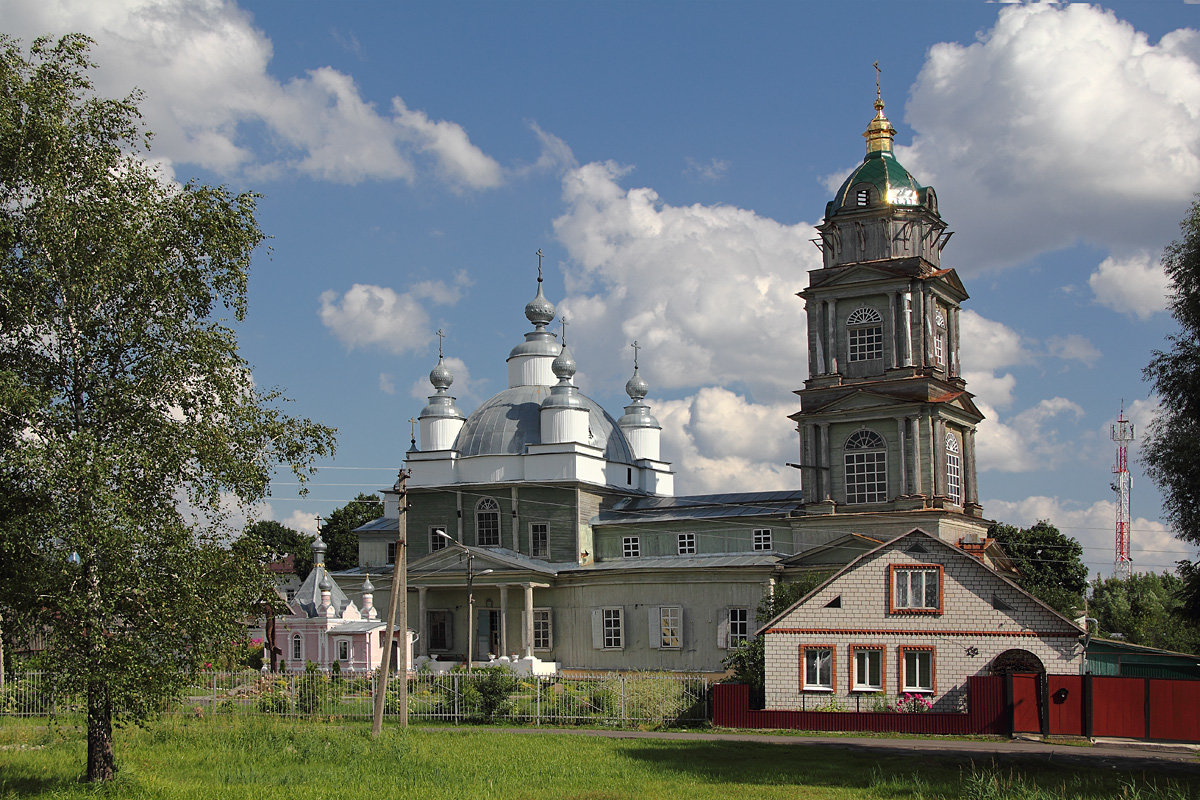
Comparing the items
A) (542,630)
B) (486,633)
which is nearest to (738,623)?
(542,630)

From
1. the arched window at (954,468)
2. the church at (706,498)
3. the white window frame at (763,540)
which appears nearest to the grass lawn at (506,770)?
the church at (706,498)

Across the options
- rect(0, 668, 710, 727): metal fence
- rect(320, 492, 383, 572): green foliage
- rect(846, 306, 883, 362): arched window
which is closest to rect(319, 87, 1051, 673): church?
rect(846, 306, 883, 362): arched window

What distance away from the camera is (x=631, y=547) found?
165 feet

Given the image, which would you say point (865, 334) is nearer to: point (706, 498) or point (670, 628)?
point (706, 498)

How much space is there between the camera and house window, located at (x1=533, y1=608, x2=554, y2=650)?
4794 cm

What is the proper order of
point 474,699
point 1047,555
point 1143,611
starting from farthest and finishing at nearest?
point 1143,611 < point 1047,555 < point 474,699

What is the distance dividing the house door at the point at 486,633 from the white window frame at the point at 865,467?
1530cm

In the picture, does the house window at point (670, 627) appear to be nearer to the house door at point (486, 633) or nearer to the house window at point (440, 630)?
the house door at point (486, 633)

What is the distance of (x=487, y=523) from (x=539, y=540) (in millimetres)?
2579

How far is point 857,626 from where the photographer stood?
1212 inches

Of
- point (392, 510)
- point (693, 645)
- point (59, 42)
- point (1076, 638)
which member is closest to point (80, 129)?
point (59, 42)

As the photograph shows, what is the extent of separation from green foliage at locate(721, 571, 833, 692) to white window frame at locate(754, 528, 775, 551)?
17.0 feet

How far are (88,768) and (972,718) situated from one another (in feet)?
59.4

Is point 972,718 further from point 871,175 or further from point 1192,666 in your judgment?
point 871,175
